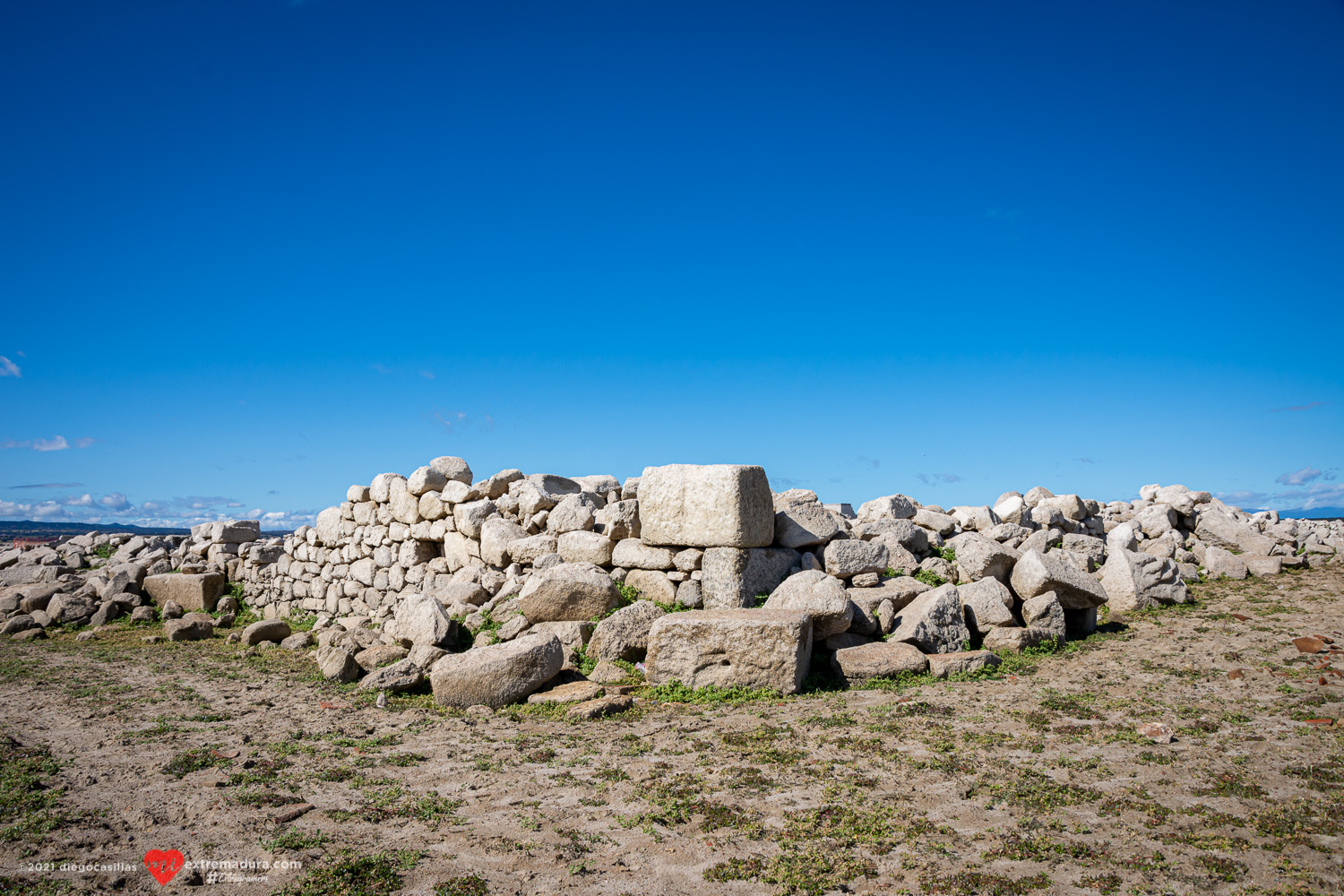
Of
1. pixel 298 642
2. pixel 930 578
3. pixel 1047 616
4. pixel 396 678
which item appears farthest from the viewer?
pixel 298 642

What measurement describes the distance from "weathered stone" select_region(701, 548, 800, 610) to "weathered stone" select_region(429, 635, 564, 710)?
224 cm

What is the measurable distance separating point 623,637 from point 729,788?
3.56 metres

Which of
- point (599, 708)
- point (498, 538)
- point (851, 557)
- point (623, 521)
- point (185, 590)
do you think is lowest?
point (599, 708)

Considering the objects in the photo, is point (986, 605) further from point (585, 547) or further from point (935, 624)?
point (585, 547)

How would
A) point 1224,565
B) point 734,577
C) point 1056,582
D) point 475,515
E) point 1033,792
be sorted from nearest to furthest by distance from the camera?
point 1033,792
point 734,577
point 1056,582
point 475,515
point 1224,565

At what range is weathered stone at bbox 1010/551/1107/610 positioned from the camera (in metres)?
9.56

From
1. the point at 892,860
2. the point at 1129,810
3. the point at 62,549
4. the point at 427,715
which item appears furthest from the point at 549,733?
the point at 62,549

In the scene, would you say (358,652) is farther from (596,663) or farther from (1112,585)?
(1112,585)

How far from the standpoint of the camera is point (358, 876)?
419cm

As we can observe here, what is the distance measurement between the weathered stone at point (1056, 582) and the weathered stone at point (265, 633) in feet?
37.4

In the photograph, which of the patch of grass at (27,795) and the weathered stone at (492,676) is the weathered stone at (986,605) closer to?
the weathered stone at (492,676)

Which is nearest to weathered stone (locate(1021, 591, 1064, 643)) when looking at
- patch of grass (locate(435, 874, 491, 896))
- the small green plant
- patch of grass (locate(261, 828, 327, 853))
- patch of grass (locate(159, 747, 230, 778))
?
the small green plant

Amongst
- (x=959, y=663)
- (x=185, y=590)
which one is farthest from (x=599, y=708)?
(x=185, y=590)

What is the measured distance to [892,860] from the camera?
4266mm
